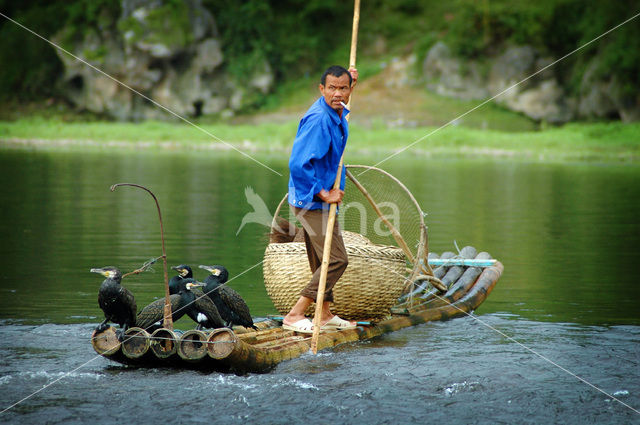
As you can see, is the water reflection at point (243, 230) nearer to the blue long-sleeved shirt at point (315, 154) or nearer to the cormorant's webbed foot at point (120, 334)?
the cormorant's webbed foot at point (120, 334)

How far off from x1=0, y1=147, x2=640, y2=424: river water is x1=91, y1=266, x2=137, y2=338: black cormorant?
287 mm

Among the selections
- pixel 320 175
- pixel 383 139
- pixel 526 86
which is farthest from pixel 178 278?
pixel 526 86

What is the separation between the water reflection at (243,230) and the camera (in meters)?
7.72

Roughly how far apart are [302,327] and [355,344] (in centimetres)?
40

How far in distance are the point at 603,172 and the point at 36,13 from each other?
3017 centimetres

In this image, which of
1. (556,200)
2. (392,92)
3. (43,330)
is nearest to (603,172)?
(556,200)

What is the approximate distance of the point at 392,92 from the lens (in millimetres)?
38406

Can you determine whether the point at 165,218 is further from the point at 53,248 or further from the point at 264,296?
the point at 264,296

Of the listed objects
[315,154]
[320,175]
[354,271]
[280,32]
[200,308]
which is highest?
[280,32]

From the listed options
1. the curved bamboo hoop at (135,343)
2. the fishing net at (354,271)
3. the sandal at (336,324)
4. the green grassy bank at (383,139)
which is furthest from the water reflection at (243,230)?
the green grassy bank at (383,139)

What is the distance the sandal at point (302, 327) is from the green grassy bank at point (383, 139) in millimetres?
23589

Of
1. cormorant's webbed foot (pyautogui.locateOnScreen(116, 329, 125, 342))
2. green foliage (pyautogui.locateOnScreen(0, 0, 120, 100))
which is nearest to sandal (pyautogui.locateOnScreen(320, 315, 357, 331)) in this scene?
cormorant's webbed foot (pyautogui.locateOnScreen(116, 329, 125, 342))

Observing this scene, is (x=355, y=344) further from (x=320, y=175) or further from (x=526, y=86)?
(x=526, y=86)

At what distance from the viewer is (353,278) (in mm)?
6070
